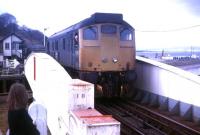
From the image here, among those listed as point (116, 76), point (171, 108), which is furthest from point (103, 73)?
point (171, 108)

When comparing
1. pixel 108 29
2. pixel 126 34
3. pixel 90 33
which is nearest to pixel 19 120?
pixel 90 33

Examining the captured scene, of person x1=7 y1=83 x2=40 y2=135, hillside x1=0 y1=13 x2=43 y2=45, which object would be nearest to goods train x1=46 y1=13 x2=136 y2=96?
person x1=7 y1=83 x2=40 y2=135

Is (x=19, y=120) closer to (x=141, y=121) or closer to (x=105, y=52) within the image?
(x=141, y=121)

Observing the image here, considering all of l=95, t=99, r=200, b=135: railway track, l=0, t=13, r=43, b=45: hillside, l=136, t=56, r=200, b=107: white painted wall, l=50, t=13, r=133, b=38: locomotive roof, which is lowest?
l=95, t=99, r=200, b=135: railway track

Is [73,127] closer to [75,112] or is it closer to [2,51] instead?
[75,112]

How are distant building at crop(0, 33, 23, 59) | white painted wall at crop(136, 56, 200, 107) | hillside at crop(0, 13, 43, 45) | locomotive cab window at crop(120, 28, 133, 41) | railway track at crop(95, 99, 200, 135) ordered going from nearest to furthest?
railway track at crop(95, 99, 200, 135)
white painted wall at crop(136, 56, 200, 107)
locomotive cab window at crop(120, 28, 133, 41)
distant building at crop(0, 33, 23, 59)
hillside at crop(0, 13, 43, 45)

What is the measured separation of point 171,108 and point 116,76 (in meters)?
3.32

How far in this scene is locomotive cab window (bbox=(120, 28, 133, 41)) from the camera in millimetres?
17202

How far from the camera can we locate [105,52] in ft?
54.3

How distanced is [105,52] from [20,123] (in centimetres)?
1212

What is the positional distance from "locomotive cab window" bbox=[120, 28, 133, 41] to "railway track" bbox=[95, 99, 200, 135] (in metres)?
2.85

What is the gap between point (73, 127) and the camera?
17.2 feet

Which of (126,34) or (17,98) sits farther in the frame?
(126,34)

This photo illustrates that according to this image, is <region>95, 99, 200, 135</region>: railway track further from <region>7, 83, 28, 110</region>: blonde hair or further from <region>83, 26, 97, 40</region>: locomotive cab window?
<region>7, 83, 28, 110</region>: blonde hair
